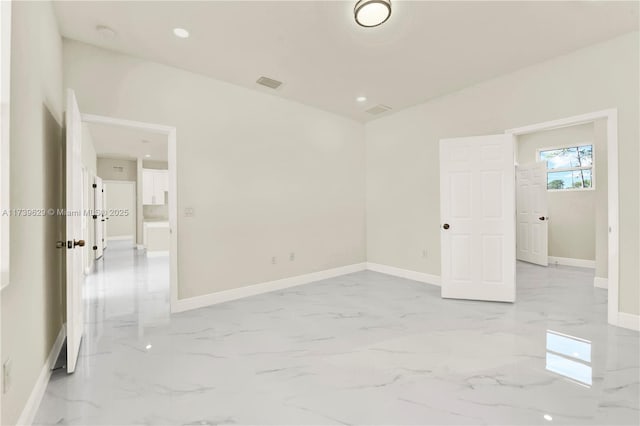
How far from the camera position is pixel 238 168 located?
402 cm

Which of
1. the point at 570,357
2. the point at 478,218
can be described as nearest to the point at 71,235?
the point at 570,357

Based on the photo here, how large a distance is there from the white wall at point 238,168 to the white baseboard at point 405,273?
1.54ft

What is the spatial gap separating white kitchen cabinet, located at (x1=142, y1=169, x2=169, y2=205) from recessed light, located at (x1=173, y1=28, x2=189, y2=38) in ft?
23.1

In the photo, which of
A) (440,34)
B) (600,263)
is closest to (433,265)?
(600,263)

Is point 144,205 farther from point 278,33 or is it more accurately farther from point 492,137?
point 492,137

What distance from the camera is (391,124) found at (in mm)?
5211

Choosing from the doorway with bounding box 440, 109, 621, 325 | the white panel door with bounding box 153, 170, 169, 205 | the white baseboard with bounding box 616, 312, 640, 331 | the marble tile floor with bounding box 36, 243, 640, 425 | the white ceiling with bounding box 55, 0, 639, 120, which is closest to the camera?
the marble tile floor with bounding box 36, 243, 640, 425

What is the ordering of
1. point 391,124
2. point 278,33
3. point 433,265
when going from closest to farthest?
point 278,33, point 433,265, point 391,124

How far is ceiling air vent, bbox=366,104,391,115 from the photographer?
4.85m

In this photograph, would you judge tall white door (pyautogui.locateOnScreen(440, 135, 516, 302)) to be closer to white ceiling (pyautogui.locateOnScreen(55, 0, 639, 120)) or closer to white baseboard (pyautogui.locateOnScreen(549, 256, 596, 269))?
white ceiling (pyautogui.locateOnScreen(55, 0, 639, 120))

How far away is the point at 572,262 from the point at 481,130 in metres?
3.99

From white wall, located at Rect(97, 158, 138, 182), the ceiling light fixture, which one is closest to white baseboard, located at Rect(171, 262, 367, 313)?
the ceiling light fixture

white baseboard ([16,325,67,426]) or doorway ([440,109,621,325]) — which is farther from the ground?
doorway ([440,109,621,325])

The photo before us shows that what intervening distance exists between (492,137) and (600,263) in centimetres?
264
